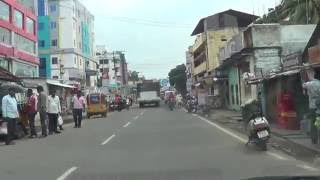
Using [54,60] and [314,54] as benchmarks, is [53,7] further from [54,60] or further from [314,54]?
[314,54]

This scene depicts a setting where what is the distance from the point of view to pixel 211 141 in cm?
1986

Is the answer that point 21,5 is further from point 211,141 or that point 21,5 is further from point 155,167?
point 155,167

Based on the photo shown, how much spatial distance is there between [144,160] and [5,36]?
43901 mm

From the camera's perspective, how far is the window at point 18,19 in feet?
197

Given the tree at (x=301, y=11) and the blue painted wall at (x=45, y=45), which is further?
the blue painted wall at (x=45, y=45)

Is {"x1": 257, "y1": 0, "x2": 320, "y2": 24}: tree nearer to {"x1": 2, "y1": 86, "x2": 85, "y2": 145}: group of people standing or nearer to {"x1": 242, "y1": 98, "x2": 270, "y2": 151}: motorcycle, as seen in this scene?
{"x1": 2, "y1": 86, "x2": 85, "y2": 145}: group of people standing

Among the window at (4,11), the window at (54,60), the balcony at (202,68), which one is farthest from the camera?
the window at (54,60)

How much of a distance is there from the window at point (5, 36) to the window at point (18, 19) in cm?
287

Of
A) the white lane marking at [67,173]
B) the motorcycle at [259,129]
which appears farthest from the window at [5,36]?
the white lane marking at [67,173]

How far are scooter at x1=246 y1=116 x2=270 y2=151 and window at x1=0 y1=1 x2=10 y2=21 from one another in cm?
4246

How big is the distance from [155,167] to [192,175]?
5.31 ft

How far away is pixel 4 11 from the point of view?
56.1m

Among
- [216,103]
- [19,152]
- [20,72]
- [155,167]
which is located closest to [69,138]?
[19,152]

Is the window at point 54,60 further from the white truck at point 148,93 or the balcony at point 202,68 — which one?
the balcony at point 202,68
